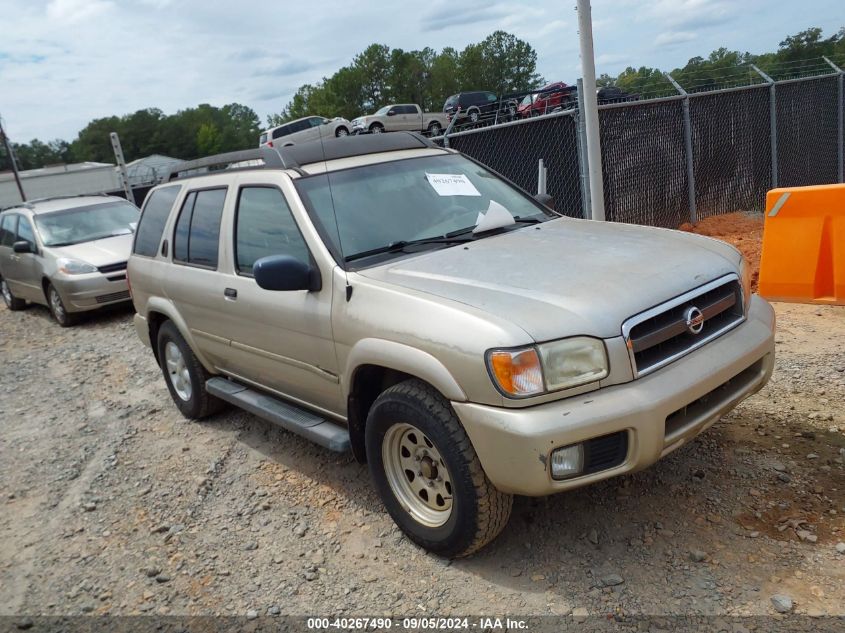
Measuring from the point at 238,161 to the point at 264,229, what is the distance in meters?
0.78

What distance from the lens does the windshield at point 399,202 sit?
12.4ft

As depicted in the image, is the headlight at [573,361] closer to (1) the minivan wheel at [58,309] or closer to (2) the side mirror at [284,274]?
(2) the side mirror at [284,274]

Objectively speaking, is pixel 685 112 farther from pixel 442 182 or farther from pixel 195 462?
pixel 195 462

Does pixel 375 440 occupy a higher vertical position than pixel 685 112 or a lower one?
lower

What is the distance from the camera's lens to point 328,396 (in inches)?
150

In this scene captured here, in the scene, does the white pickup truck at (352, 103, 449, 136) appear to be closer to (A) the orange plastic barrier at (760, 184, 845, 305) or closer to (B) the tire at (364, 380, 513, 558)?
(A) the orange plastic barrier at (760, 184, 845, 305)

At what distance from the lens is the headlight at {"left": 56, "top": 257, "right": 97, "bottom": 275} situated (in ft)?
31.9

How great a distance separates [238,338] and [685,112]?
7277 mm

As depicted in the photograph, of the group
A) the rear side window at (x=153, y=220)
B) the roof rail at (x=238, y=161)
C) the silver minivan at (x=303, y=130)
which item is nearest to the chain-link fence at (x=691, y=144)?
the roof rail at (x=238, y=161)

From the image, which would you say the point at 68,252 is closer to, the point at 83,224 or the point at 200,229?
the point at 83,224

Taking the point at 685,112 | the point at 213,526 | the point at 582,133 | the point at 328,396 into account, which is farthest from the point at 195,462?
the point at 685,112

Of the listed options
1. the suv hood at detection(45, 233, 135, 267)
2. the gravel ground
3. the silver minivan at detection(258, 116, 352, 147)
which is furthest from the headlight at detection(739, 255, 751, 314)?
the silver minivan at detection(258, 116, 352, 147)

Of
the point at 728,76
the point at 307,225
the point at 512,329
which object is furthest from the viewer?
the point at 728,76

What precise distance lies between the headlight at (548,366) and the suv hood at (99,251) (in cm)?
835
